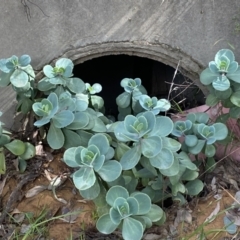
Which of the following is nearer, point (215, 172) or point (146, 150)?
point (146, 150)

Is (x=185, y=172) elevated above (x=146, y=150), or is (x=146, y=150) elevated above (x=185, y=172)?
(x=146, y=150)

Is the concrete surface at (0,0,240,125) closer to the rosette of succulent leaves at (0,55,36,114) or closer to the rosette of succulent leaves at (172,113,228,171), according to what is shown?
the rosette of succulent leaves at (0,55,36,114)

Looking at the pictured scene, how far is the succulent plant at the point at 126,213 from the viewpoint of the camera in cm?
119

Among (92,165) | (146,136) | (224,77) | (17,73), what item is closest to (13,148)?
(17,73)

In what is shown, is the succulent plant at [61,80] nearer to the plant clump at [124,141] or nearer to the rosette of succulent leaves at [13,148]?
the plant clump at [124,141]

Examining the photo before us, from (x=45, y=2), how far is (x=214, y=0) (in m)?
0.60

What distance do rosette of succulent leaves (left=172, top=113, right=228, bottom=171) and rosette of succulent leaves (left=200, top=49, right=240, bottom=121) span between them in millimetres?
88

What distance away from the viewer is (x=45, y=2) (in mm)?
1592

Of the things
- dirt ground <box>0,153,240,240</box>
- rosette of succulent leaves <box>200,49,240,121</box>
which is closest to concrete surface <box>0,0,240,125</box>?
rosette of succulent leaves <box>200,49,240,121</box>

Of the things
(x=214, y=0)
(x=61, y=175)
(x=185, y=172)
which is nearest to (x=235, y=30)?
(x=214, y=0)

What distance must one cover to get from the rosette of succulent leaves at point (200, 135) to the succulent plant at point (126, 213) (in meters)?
0.28

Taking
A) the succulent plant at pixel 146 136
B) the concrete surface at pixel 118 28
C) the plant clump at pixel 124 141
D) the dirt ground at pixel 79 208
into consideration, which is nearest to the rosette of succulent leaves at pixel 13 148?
the plant clump at pixel 124 141

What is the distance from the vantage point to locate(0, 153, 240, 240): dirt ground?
147 centimetres

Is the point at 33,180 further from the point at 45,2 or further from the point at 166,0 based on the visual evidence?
the point at 166,0
